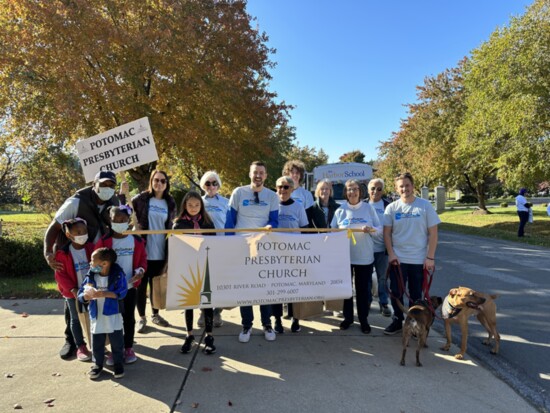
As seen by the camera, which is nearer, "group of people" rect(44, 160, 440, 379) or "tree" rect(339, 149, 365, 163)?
"group of people" rect(44, 160, 440, 379)

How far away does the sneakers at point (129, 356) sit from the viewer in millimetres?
3903

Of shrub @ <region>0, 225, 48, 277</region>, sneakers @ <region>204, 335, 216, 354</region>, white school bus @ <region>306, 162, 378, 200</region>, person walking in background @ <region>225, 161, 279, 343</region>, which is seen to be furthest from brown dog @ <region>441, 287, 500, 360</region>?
white school bus @ <region>306, 162, 378, 200</region>

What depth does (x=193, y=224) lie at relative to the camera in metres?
4.30

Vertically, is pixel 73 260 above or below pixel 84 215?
below

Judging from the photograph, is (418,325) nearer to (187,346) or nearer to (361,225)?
(361,225)

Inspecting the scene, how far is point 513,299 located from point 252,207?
4.89 metres

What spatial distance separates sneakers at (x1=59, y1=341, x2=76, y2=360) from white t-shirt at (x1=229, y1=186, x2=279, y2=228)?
2.19m

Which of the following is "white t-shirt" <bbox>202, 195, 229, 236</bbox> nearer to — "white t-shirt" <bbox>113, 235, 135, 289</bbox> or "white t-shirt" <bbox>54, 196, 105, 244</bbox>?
"white t-shirt" <bbox>113, 235, 135, 289</bbox>

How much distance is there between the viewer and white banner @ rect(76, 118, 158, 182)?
492cm

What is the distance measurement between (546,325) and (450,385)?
2.58 metres

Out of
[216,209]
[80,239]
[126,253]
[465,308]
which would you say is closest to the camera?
[80,239]

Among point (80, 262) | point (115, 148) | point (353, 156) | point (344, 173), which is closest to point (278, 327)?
point (80, 262)

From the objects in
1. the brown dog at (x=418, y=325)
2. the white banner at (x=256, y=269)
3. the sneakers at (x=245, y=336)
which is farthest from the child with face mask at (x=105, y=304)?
the brown dog at (x=418, y=325)

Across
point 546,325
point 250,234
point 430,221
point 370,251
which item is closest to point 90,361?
point 250,234
